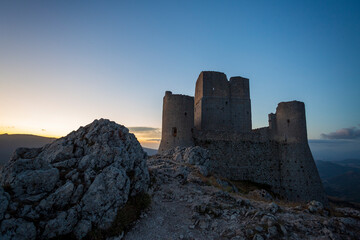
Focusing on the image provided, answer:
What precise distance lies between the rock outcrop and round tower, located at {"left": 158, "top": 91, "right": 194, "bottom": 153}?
11.9 m

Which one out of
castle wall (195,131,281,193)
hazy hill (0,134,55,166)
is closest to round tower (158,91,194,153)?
castle wall (195,131,281,193)

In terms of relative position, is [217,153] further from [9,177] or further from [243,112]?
[9,177]

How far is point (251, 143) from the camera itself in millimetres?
24250

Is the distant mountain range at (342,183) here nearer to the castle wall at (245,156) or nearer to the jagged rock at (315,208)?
the castle wall at (245,156)

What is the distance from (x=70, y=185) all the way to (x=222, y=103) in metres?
24.4

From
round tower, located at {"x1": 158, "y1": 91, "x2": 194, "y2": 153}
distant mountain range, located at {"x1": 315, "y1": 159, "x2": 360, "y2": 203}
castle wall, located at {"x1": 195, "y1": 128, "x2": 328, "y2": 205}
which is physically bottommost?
distant mountain range, located at {"x1": 315, "y1": 159, "x2": 360, "y2": 203}

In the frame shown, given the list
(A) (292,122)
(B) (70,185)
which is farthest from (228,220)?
(A) (292,122)

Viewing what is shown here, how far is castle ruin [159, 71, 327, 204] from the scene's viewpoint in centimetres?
2102

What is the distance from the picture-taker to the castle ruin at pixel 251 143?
2102 cm

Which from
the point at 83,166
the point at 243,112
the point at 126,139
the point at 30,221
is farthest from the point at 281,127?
the point at 30,221

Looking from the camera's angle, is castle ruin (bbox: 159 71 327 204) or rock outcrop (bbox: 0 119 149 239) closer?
rock outcrop (bbox: 0 119 149 239)

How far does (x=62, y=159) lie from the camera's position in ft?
24.7

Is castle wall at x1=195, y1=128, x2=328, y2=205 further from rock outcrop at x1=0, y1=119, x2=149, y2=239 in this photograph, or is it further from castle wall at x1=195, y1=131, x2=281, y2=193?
rock outcrop at x1=0, y1=119, x2=149, y2=239

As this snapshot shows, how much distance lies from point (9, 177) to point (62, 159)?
1.93 metres
